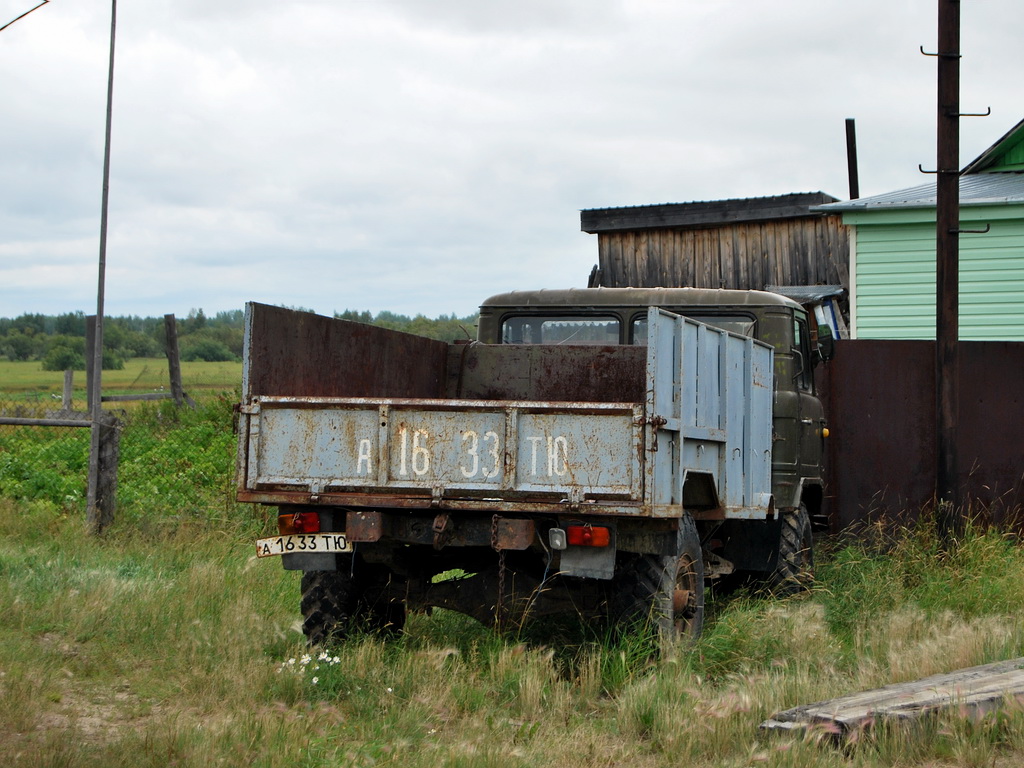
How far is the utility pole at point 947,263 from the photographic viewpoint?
402 inches

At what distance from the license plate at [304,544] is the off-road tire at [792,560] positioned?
3690 mm

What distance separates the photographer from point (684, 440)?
20.4 feet

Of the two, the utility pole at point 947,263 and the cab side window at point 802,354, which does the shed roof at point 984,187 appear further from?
the cab side window at point 802,354

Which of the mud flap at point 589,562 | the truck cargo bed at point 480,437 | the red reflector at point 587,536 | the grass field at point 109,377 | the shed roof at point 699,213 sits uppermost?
the shed roof at point 699,213

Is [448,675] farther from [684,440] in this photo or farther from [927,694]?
[927,694]

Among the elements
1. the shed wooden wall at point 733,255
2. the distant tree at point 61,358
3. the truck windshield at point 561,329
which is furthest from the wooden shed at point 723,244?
the distant tree at point 61,358

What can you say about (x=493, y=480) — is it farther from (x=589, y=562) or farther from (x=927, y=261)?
(x=927, y=261)

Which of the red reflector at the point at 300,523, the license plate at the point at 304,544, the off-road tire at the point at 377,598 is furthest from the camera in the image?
the off-road tire at the point at 377,598

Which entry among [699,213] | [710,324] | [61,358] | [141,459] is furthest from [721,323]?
[61,358]

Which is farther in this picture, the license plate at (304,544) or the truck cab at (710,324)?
the truck cab at (710,324)

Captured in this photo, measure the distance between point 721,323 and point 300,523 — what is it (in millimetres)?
3713

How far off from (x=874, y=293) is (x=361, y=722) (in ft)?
48.0

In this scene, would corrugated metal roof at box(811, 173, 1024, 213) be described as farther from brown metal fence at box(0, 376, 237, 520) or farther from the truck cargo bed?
the truck cargo bed

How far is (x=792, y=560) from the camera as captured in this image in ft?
28.3
